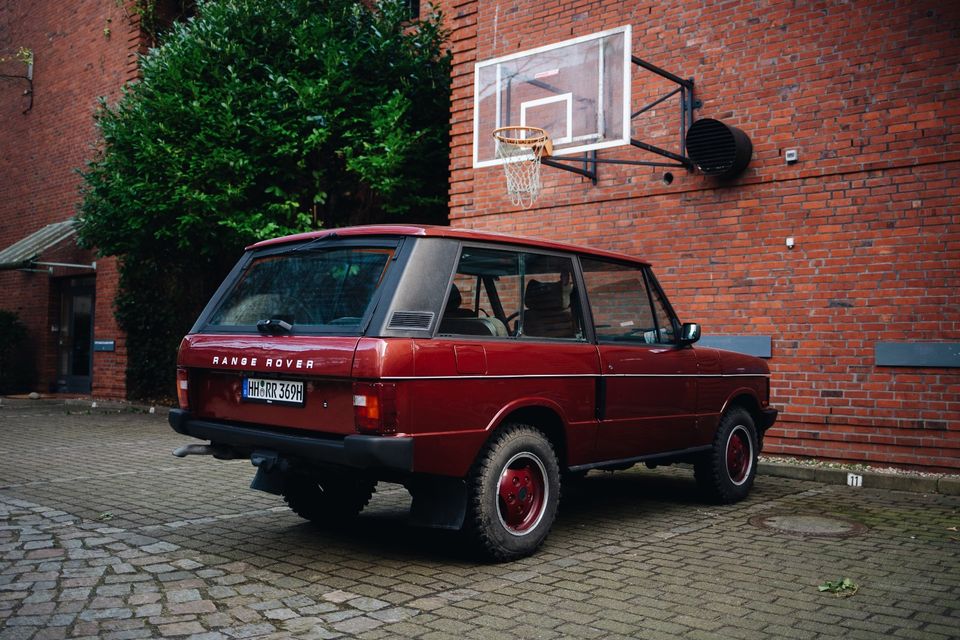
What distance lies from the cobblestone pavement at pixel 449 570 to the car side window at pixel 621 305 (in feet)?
4.42

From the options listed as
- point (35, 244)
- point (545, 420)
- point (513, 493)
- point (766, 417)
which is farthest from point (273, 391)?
point (35, 244)

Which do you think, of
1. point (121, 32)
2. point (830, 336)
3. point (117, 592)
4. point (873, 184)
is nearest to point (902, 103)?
point (873, 184)

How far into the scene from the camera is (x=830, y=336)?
8.18 meters

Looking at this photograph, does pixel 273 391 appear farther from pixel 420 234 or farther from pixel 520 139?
pixel 520 139

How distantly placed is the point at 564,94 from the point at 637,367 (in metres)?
4.39

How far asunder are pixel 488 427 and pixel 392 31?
9405mm

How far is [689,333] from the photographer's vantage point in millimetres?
6031

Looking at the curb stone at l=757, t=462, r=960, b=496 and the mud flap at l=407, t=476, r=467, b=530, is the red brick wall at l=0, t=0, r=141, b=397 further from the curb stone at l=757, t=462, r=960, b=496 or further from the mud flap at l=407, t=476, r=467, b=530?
the mud flap at l=407, t=476, r=467, b=530

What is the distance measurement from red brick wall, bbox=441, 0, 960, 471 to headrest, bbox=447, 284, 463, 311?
5.13 metres

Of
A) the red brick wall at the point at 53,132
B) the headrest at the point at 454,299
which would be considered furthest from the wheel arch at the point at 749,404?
the red brick wall at the point at 53,132

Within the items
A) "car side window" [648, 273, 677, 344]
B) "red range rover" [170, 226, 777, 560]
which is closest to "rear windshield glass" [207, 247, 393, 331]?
"red range rover" [170, 226, 777, 560]

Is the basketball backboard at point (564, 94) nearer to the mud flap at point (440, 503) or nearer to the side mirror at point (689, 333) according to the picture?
the side mirror at point (689, 333)

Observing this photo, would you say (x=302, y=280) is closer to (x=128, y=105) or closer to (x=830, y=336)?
(x=830, y=336)

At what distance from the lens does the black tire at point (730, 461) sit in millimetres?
6352
